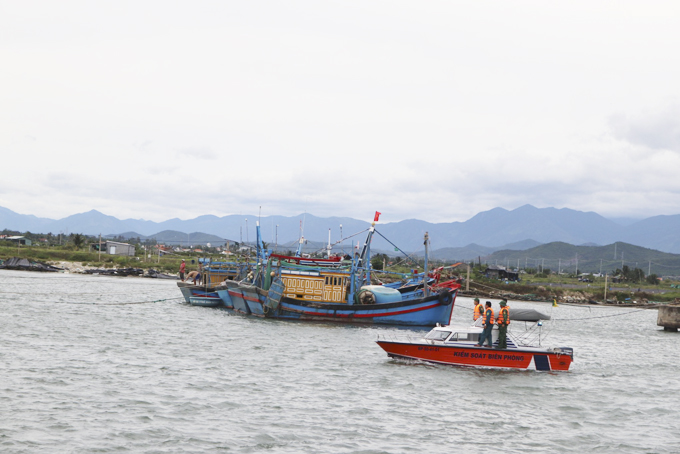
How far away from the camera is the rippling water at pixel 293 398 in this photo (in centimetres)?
1730

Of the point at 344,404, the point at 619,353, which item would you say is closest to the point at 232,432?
the point at 344,404

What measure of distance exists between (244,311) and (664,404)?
105 ft

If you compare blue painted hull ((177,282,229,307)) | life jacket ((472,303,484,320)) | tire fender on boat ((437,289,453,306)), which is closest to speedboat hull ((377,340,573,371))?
life jacket ((472,303,484,320))

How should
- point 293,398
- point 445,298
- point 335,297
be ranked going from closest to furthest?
point 293,398 → point 445,298 → point 335,297

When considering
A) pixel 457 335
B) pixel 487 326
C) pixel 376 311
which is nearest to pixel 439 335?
pixel 457 335

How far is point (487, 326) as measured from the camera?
27750mm

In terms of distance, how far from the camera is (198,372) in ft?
83.5

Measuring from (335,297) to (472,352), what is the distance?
61.5 feet

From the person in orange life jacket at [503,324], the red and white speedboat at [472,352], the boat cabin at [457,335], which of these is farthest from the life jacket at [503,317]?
the boat cabin at [457,335]

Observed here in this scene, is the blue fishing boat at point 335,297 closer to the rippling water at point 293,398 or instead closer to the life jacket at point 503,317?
the rippling water at point 293,398

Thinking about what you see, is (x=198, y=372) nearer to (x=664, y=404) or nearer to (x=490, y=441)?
(x=490, y=441)

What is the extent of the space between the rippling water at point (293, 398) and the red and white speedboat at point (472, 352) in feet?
1.37

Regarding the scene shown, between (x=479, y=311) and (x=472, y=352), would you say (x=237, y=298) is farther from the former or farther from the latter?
(x=472, y=352)

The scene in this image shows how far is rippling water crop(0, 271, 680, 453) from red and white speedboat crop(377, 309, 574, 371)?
1.37 feet
